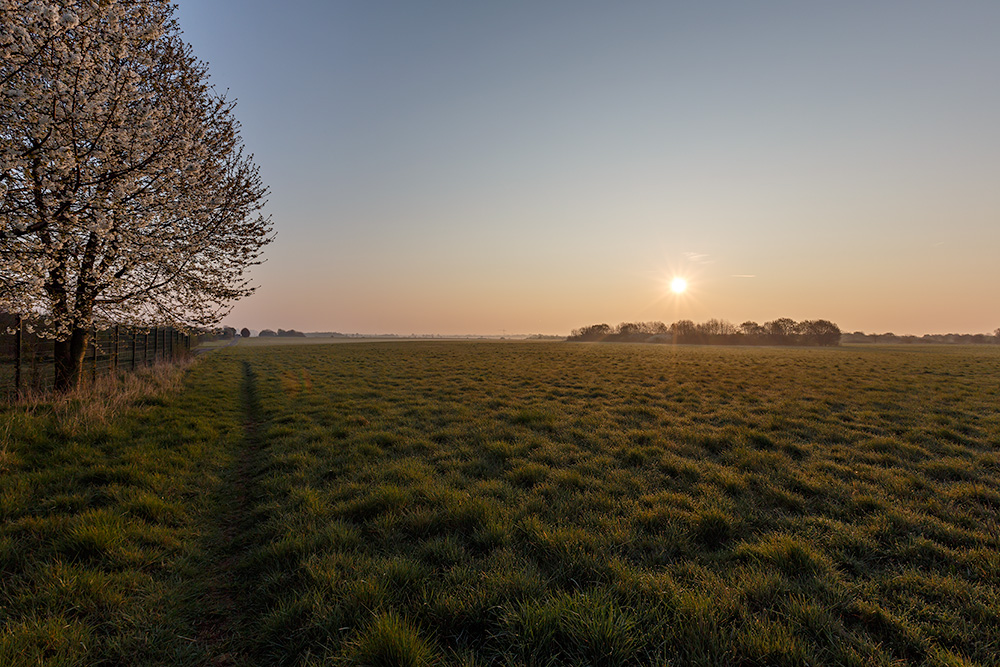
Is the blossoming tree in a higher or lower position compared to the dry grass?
higher

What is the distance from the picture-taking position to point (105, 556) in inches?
170

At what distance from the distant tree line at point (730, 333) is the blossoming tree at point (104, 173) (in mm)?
102577

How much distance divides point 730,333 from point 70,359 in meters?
119

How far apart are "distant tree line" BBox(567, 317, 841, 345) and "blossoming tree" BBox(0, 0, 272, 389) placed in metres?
Result: 103

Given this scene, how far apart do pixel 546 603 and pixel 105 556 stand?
5.00m

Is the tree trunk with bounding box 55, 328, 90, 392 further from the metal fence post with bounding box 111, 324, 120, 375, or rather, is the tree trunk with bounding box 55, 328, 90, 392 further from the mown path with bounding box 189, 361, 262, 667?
the mown path with bounding box 189, 361, 262, 667

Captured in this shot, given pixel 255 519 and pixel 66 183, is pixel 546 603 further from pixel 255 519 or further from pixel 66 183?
pixel 66 183

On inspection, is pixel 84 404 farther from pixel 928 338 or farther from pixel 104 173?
pixel 928 338

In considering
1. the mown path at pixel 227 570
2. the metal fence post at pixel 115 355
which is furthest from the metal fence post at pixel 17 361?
the mown path at pixel 227 570

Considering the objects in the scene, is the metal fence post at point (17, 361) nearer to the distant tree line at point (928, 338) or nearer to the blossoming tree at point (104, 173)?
the blossoming tree at point (104, 173)

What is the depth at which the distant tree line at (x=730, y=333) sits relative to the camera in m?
95.4

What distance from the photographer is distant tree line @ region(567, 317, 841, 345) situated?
3757 inches

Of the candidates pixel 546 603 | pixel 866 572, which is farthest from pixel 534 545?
pixel 866 572

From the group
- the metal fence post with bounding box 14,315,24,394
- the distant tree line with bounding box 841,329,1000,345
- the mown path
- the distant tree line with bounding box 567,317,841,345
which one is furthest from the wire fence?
the distant tree line with bounding box 841,329,1000,345
